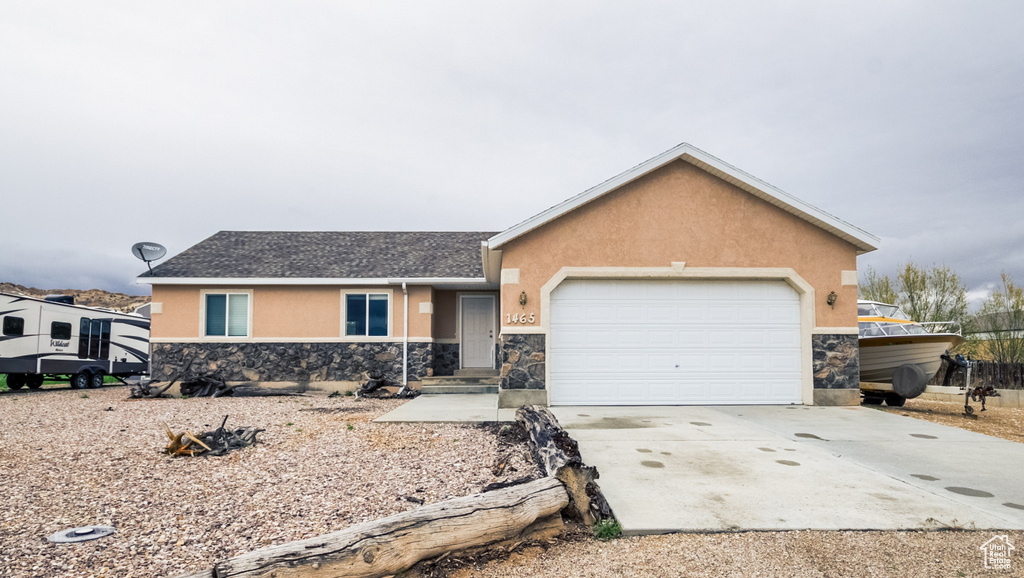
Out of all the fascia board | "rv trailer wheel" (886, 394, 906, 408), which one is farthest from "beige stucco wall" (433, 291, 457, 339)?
"rv trailer wheel" (886, 394, 906, 408)

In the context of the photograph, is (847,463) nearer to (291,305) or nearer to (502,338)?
(502,338)

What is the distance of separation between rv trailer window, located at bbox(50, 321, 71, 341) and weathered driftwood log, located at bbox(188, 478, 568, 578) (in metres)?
18.6

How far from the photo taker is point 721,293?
1052 cm

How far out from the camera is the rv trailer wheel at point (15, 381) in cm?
1602

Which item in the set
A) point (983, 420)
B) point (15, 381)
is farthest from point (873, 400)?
point (15, 381)

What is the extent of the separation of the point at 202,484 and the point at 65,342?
16.2 metres

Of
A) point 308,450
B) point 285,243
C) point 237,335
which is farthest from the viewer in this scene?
point 285,243

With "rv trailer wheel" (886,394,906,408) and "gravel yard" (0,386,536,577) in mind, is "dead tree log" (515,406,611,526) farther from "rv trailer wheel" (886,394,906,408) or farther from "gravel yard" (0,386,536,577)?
"rv trailer wheel" (886,394,906,408)

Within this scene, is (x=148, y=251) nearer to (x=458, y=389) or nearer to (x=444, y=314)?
(x=444, y=314)

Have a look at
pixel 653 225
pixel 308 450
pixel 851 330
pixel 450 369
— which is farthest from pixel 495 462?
pixel 450 369

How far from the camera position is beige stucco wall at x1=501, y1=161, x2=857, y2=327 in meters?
10.3

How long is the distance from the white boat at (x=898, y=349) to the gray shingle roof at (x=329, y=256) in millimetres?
9812

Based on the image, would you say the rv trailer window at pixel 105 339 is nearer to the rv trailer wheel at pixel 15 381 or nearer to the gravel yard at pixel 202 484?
the rv trailer wheel at pixel 15 381

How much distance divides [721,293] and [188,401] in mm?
12774
